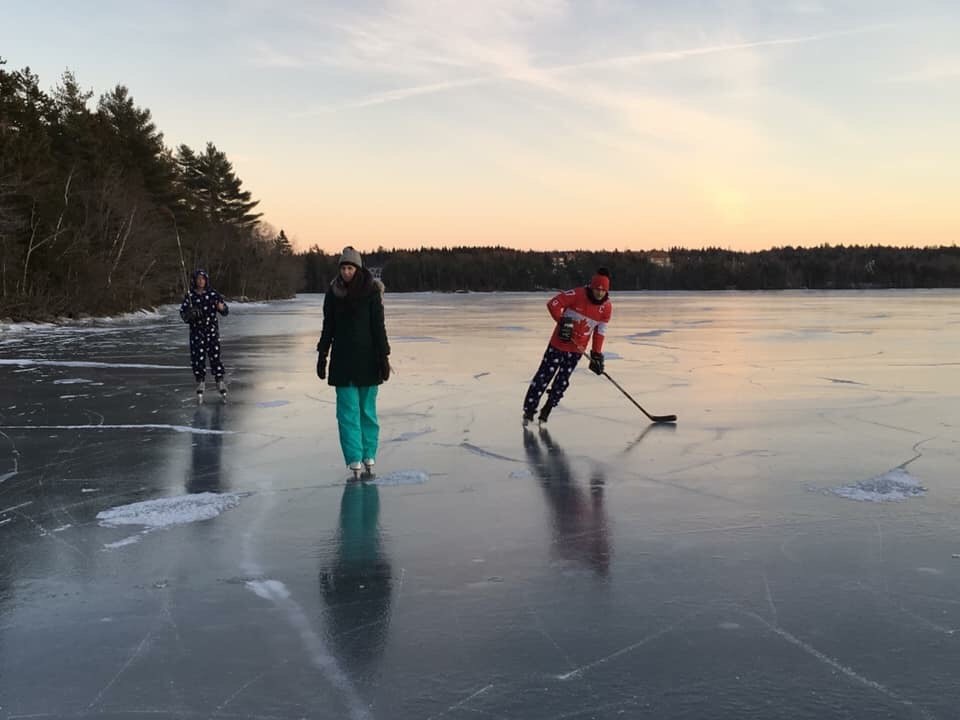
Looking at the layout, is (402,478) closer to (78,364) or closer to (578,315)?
(578,315)

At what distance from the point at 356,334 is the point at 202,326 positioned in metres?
5.00

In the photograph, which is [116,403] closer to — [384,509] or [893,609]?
[384,509]

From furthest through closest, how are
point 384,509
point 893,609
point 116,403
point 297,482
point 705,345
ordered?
point 705,345 < point 116,403 < point 297,482 < point 384,509 < point 893,609

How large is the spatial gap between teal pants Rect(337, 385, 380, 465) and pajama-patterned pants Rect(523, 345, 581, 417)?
8.46 feet

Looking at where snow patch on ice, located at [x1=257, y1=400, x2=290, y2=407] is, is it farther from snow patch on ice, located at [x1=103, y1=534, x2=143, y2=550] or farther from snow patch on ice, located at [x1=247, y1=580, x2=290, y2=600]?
snow patch on ice, located at [x1=247, y1=580, x2=290, y2=600]

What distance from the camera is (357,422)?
5.95 metres

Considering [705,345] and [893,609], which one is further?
[705,345]

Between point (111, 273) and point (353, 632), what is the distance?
38.0 meters

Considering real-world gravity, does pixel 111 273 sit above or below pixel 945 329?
above

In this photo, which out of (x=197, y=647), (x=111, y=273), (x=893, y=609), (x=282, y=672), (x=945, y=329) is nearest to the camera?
(x=282, y=672)

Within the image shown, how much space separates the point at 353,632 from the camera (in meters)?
3.20

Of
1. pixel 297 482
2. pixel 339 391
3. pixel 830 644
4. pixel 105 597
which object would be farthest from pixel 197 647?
pixel 339 391

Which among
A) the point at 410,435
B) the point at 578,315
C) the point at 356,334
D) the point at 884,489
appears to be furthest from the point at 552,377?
the point at 884,489

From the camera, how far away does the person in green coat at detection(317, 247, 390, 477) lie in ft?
19.4
